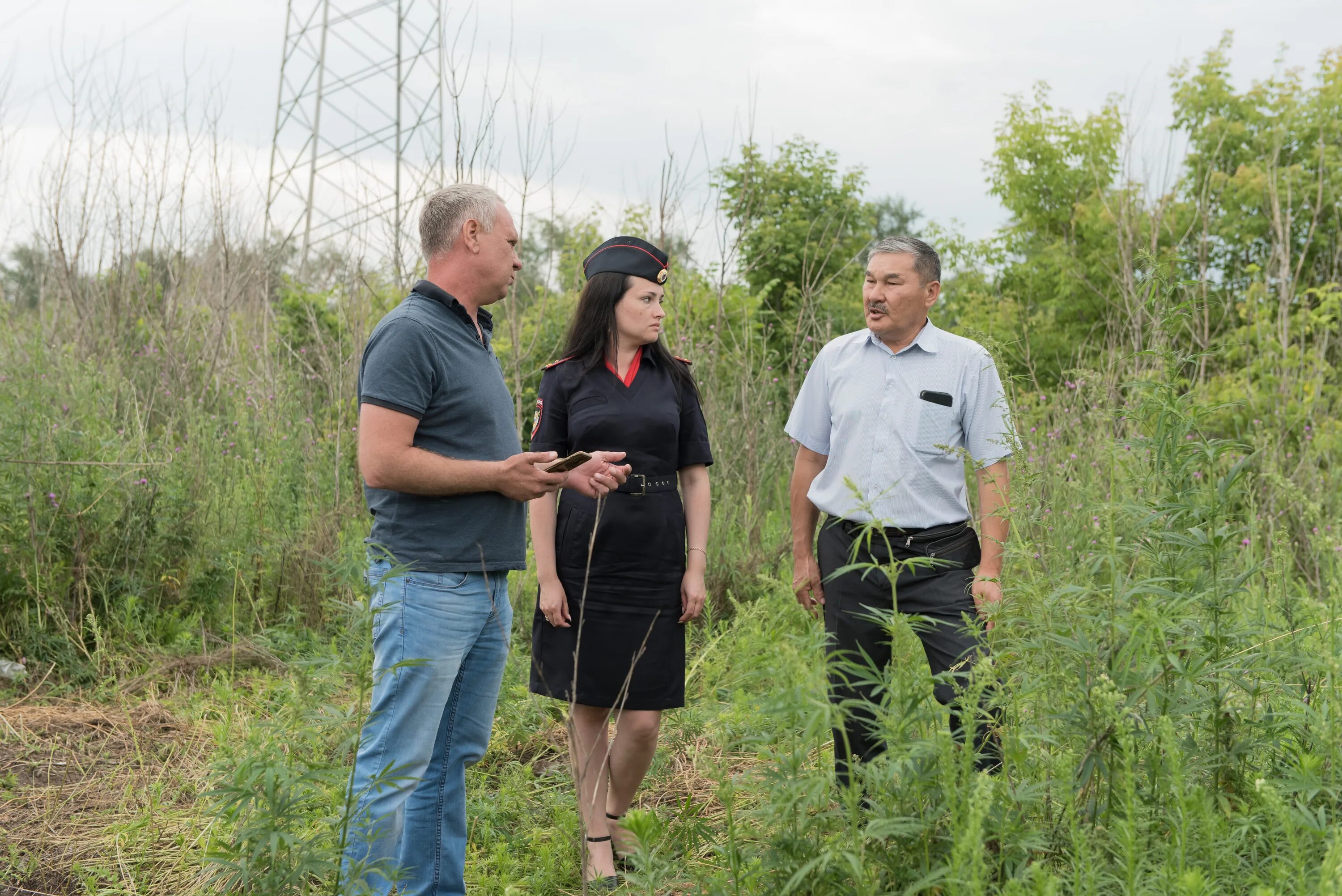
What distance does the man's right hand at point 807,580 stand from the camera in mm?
3539

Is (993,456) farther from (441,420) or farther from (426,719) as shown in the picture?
(426,719)

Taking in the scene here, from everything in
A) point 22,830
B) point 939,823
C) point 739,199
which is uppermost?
point 739,199

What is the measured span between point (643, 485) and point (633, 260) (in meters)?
0.75

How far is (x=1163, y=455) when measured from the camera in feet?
6.86

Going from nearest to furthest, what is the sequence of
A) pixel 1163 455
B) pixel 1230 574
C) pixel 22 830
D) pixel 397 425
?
pixel 1163 455, pixel 1230 574, pixel 397 425, pixel 22 830

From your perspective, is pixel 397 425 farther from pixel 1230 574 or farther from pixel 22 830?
pixel 22 830

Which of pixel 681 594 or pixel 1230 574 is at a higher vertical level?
pixel 1230 574

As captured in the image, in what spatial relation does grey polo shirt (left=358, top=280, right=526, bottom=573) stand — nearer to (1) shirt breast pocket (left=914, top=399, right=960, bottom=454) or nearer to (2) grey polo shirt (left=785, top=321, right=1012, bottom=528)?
(2) grey polo shirt (left=785, top=321, right=1012, bottom=528)

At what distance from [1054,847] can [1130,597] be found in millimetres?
518

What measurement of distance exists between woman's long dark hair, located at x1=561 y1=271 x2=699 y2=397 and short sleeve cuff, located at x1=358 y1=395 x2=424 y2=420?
3.13ft

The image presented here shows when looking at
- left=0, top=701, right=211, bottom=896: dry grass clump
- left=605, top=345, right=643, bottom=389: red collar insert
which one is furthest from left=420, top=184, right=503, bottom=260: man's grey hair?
left=0, top=701, right=211, bottom=896: dry grass clump

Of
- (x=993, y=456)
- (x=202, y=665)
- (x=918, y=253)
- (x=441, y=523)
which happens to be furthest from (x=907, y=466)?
(x=202, y=665)

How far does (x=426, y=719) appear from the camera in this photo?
8.77ft

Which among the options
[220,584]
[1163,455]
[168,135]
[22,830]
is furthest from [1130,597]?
[168,135]
